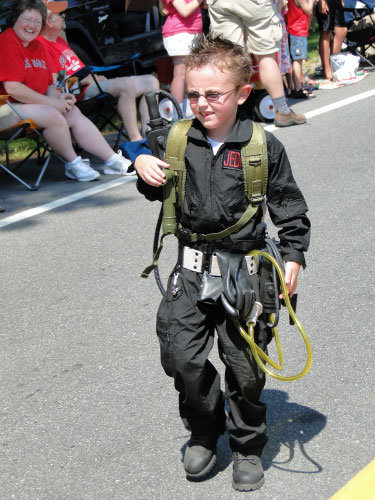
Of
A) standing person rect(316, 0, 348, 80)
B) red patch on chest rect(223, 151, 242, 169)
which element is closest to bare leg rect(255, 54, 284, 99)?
standing person rect(316, 0, 348, 80)

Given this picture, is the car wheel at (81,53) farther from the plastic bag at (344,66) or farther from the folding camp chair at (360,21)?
the folding camp chair at (360,21)

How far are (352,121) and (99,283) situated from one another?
14.2ft

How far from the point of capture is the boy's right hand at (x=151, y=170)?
8.95ft

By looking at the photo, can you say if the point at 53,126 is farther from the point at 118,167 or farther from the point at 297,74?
the point at 297,74

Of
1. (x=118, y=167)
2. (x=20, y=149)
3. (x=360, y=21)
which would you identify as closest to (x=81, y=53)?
(x=20, y=149)

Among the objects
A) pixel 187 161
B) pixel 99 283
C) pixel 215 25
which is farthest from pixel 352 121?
pixel 187 161

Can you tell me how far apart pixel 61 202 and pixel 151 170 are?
418cm

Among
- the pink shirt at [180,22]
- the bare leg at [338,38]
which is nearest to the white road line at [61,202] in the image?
the pink shirt at [180,22]

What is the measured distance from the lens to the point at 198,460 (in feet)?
9.89

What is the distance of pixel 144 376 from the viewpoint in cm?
383

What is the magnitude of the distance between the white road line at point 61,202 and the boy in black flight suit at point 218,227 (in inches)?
147

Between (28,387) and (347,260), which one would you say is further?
(347,260)

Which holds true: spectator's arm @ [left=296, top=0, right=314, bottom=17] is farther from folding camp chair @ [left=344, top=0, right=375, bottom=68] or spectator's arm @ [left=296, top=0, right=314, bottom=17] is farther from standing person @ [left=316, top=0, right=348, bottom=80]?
folding camp chair @ [left=344, top=0, right=375, bottom=68]

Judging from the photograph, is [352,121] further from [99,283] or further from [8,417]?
[8,417]
